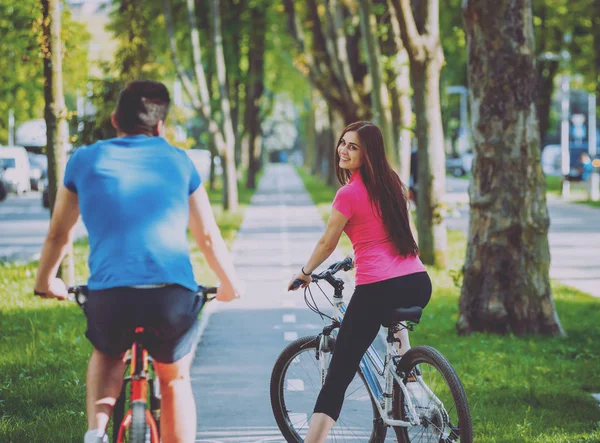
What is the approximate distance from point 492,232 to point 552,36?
29.4 m

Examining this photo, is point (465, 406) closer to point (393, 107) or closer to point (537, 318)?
point (537, 318)

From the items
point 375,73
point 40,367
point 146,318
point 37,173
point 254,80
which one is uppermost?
point 375,73

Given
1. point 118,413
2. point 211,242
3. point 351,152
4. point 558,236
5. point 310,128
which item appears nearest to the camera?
point 211,242

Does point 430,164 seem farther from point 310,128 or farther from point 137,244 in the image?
point 310,128

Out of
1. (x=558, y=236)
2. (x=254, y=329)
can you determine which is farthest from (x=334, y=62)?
(x=254, y=329)

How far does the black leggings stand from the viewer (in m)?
5.08

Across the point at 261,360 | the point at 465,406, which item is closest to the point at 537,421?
the point at 465,406

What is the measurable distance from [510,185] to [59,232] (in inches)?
249

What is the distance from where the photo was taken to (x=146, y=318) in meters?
3.92

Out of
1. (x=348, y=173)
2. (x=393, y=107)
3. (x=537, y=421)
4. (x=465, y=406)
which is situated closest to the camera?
(x=465, y=406)

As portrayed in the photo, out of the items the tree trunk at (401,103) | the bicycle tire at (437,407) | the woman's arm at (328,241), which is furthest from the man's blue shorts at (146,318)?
the tree trunk at (401,103)

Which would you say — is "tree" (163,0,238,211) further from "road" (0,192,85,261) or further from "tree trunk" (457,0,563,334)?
"tree trunk" (457,0,563,334)

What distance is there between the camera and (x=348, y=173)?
5.48 m

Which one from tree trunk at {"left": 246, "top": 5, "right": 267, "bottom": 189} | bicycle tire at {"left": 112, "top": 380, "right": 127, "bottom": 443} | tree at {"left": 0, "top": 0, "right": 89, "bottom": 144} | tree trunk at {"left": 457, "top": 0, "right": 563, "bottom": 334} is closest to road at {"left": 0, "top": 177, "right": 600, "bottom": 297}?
tree at {"left": 0, "top": 0, "right": 89, "bottom": 144}
